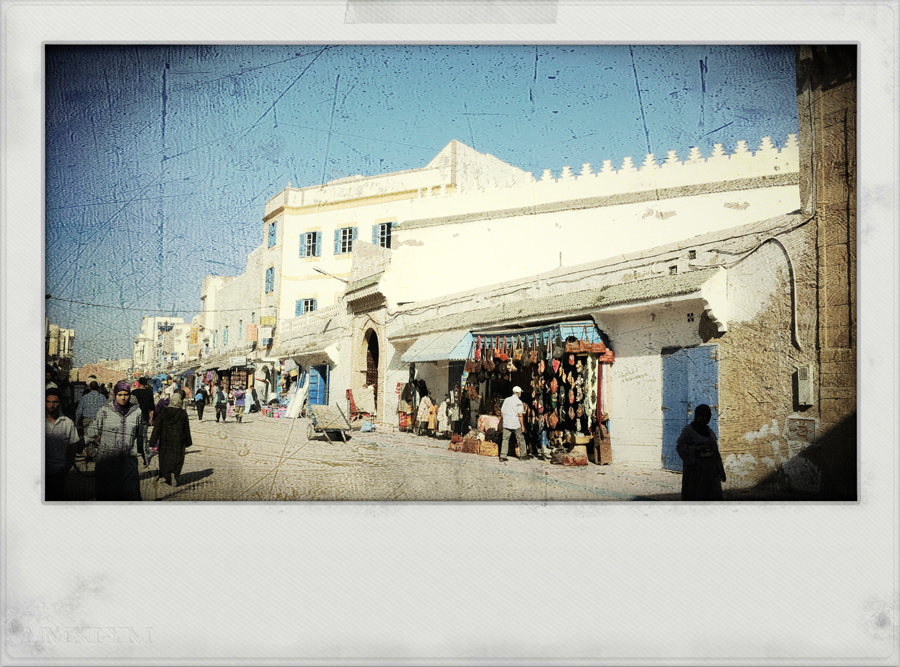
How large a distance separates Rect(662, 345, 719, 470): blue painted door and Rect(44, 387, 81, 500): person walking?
4540 mm

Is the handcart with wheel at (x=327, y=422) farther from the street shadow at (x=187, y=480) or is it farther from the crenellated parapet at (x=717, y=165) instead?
the crenellated parapet at (x=717, y=165)

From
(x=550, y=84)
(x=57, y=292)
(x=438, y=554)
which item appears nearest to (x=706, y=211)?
(x=550, y=84)

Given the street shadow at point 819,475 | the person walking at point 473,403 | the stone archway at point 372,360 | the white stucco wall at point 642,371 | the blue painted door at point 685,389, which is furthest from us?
the stone archway at point 372,360

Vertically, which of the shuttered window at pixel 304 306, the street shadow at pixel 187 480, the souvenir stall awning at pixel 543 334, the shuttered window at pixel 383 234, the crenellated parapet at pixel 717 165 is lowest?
the street shadow at pixel 187 480

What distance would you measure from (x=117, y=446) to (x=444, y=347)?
2747 mm

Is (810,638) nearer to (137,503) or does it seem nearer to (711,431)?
(711,431)

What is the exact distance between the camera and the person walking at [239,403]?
6027 mm

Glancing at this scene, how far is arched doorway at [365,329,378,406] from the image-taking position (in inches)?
259

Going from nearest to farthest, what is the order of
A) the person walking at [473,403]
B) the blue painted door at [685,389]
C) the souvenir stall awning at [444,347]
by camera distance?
the blue painted door at [685,389] < the person walking at [473,403] < the souvenir stall awning at [444,347]

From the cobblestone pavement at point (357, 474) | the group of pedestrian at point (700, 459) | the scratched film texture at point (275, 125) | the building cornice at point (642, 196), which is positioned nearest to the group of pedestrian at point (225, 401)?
the cobblestone pavement at point (357, 474)

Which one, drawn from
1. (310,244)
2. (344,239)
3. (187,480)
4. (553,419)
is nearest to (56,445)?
(187,480)

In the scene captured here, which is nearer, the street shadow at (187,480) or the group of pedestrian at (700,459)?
the group of pedestrian at (700,459)

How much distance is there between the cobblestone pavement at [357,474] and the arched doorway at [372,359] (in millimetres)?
750

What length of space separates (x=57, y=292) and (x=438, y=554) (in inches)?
139
